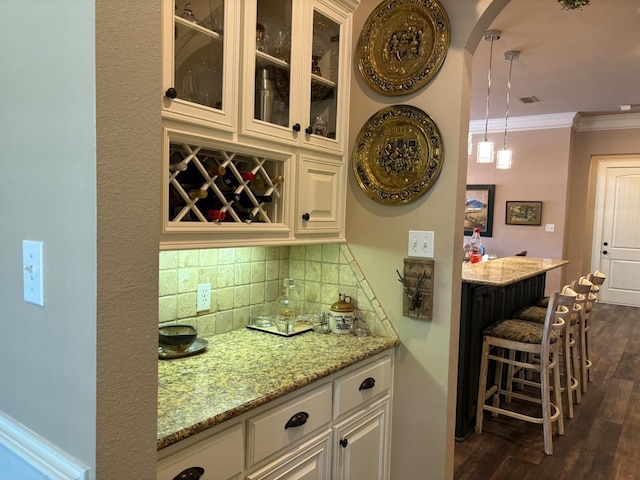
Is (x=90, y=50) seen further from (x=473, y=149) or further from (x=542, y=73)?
(x=473, y=149)

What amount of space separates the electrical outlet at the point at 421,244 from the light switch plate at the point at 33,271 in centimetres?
142

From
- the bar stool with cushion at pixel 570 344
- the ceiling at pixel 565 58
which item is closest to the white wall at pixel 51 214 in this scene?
the ceiling at pixel 565 58

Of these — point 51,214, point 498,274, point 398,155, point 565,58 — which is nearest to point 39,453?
point 51,214

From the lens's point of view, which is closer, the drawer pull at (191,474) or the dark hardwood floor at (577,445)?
the drawer pull at (191,474)

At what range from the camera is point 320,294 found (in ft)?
7.27

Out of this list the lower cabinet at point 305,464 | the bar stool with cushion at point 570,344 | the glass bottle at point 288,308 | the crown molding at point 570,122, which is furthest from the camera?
the crown molding at point 570,122

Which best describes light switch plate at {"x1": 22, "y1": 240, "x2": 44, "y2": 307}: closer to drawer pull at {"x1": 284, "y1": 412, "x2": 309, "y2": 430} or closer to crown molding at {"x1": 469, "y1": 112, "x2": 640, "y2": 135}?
drawer pull at {"x1": 284, "y1": 412, "x2": 309, "y2": 430}

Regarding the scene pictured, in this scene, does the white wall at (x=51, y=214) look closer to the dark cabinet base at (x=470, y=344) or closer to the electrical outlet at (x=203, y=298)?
the electrical outlet at (x=203, y=298)

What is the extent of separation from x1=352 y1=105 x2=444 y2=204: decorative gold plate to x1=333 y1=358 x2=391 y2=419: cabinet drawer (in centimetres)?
72

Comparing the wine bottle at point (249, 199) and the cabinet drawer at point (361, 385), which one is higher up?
the wine bottle at point (249, 199)

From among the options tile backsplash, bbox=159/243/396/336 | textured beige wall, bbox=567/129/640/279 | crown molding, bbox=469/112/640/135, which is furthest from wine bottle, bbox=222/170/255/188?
textured beige wall, bbox=567/129/640/279

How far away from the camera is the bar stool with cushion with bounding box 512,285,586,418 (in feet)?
10.8

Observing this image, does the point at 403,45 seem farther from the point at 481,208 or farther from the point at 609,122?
the point at 609,122

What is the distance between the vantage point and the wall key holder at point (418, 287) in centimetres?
192
